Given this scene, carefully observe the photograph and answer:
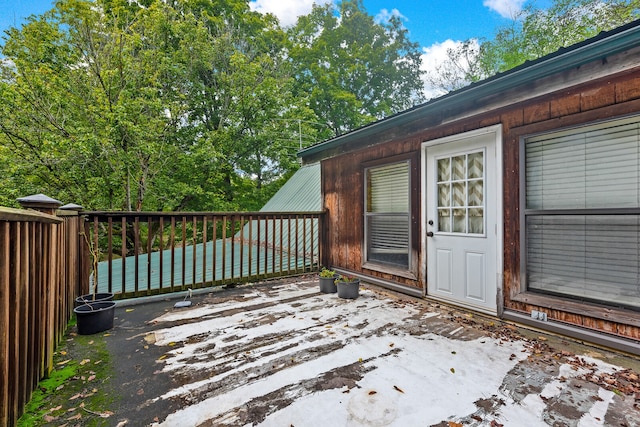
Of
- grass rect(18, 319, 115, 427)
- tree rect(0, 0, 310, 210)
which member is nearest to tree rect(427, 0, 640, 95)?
tree rect(0, 0, 310, 210)

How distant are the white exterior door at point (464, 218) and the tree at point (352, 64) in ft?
48.6

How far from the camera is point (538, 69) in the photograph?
248cm

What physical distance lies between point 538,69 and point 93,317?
4.57 m

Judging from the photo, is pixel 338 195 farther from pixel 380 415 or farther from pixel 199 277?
pixel 380 415

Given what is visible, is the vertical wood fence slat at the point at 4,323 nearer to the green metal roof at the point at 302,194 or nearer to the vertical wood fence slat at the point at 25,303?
the vertical wood fence slat at the point at 25,303

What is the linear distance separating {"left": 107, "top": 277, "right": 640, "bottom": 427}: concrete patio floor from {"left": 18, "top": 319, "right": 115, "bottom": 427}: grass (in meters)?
0.09

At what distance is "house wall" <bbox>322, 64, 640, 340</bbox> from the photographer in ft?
7.50

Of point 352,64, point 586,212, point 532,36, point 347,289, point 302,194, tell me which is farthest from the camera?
point 352,64

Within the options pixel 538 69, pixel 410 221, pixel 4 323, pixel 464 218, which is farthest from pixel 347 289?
pixel 4 323

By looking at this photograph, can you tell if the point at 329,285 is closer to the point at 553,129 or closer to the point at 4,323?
the point at 553,129

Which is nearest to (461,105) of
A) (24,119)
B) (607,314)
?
(607,314)

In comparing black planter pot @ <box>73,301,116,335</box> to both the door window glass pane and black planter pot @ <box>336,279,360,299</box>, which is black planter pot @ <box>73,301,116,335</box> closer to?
black planter pot @ <box>336,279,360,299</box>

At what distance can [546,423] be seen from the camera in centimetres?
155

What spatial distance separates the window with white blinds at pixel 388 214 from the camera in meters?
4.19
